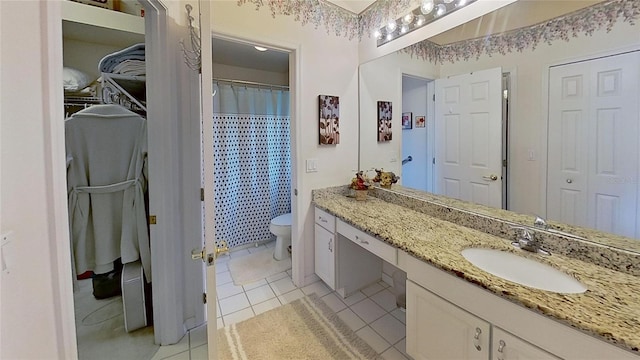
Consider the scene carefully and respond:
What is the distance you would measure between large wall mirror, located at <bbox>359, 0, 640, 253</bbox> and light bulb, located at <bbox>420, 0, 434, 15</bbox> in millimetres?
188

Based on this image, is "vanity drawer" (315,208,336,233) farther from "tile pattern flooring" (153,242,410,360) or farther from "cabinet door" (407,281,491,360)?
"cabinet door" (407,281,491,360)

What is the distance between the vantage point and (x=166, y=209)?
1.58 m

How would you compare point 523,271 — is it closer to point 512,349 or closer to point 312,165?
point 512,349

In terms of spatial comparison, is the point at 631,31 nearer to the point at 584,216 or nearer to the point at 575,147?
the point at 575,147

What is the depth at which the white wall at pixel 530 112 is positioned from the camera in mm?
1315

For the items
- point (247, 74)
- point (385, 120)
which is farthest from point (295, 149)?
point (247, 74)

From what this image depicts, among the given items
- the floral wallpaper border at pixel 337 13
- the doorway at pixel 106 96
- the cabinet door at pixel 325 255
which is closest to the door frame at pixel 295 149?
the cabinet door at pixel 325 255

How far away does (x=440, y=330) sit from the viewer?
49.3 inches

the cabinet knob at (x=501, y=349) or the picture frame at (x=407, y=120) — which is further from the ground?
the picture frame at (x=407, y=120)

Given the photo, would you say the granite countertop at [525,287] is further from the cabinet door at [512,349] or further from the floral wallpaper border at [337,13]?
the floral wallpaper border at [337,13]

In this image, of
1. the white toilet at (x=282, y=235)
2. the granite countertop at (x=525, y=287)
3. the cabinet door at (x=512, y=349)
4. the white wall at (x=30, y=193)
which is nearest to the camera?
the white wall at (x=30, y=193)

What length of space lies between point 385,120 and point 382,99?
0.19 meters

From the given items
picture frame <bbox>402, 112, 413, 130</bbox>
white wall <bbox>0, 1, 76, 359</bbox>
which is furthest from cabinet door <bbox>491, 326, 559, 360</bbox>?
picture frame <bbox>402, 112, 413, 130</bbox>

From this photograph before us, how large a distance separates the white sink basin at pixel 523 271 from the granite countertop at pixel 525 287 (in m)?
0.03
